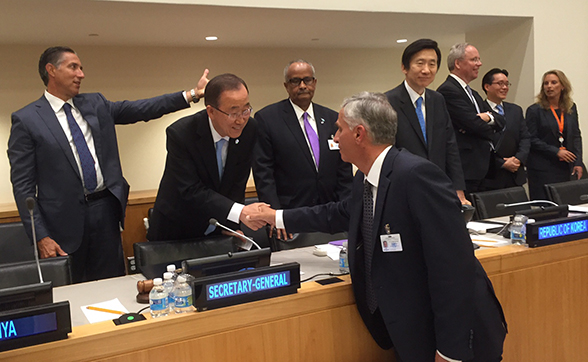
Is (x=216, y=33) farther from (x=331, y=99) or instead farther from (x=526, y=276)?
(x=526, y=276)

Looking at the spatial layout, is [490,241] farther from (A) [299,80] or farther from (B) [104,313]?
(B) [104,313]

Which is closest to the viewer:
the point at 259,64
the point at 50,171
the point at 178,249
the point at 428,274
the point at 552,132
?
the point at 428,274

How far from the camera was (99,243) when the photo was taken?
10.1 feet

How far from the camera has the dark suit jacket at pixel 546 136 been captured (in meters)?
5.09

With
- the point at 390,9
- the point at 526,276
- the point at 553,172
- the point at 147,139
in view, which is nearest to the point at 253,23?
the point at 390,9

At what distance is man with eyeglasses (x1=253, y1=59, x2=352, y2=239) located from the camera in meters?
3.29

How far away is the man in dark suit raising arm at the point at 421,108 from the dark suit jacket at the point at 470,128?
2.11 ft

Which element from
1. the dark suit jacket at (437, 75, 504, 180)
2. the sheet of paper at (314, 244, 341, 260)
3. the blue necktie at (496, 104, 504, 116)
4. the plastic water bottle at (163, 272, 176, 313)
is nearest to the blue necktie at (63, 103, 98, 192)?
the sheet of paper at (314, 244, 341, 260)

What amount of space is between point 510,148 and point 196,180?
2931 mm

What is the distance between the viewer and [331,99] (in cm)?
729

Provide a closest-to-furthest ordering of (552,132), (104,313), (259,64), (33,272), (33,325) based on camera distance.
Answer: (33,325), (104,313), (33,272), (552,132), (259,64)

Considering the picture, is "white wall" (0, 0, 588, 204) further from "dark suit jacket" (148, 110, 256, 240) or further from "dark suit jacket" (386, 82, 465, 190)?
"dark suit jacket" (148, 110, 256, 240)

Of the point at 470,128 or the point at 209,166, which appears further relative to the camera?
the point at 470,128

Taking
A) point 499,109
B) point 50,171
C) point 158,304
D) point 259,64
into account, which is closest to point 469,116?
point 499,109
